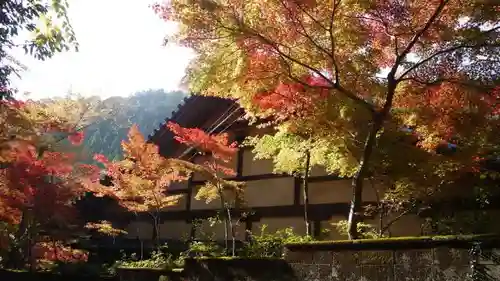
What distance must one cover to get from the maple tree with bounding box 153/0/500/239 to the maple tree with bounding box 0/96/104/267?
537cm

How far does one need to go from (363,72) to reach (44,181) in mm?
8602

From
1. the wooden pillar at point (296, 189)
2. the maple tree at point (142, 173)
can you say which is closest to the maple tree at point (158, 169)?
the maple tree at point (142, 173)

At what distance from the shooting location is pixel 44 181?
11.5 m

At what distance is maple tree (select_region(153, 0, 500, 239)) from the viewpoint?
5.98m

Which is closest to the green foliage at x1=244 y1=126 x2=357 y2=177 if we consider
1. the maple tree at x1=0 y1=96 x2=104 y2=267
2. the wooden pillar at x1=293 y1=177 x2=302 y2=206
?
the wooden pillar at x1=293 y1=177 x2=302 y2=206

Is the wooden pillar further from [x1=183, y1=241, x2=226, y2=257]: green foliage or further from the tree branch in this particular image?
the tree branch

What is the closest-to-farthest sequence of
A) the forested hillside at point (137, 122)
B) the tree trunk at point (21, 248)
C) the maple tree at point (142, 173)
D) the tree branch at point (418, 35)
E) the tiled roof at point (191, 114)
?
the tree branch at point (418, 35) < the maple tree at point (142, 173) < the tree trunk at point (21, 248) < the tiled roof at point (191, 114) < the forested hillside at point (137, 122)

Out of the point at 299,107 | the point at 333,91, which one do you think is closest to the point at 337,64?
the point at 333,91

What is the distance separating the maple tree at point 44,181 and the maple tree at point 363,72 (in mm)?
5367

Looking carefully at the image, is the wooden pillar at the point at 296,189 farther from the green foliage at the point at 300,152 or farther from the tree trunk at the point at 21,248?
the tree trunk at the point at 21,248

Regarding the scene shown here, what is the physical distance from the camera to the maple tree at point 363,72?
598cm

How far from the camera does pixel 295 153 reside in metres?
8.73

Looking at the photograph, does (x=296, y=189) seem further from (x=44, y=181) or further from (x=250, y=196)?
(x=44, y=181)

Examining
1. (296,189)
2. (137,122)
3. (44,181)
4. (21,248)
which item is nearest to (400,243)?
(296,189)
